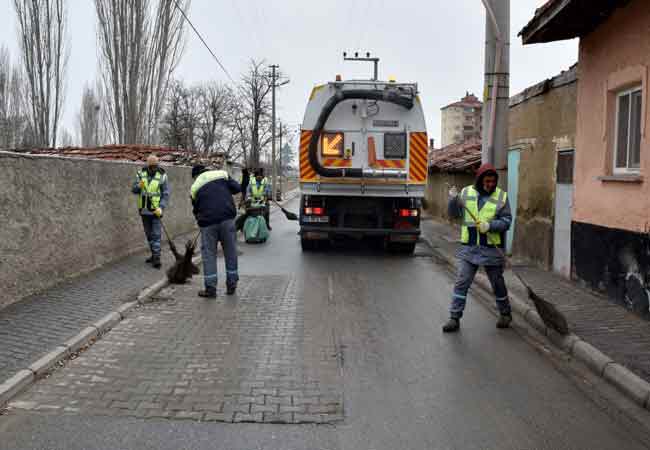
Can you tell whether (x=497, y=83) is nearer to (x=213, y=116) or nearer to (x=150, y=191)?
(x=150, y=191)

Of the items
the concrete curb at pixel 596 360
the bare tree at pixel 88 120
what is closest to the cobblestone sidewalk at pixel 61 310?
the concrete curb at pixel 596 360

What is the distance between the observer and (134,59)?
20609 millimetres

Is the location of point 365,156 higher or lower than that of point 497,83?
lower

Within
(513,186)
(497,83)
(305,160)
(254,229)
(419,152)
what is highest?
(497,83)

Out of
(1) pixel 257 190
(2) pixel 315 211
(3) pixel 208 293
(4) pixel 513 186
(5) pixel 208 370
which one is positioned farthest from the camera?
(1) pixel 257 190

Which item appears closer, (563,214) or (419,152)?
(563,214)

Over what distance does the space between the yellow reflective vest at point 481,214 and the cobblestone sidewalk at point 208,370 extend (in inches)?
73.2

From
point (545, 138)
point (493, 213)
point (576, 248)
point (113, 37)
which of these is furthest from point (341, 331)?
point (113, 37)

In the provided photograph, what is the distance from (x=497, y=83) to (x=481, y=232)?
4032 millimetres

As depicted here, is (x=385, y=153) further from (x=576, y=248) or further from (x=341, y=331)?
(x=341, y=331)

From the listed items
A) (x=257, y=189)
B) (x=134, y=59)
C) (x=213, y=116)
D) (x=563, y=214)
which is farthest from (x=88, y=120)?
(x=563, y=214)

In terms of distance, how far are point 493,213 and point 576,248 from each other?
9.43 ft

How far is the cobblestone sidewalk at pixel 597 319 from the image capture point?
208 inches

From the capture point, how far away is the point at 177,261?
8.81 metres
